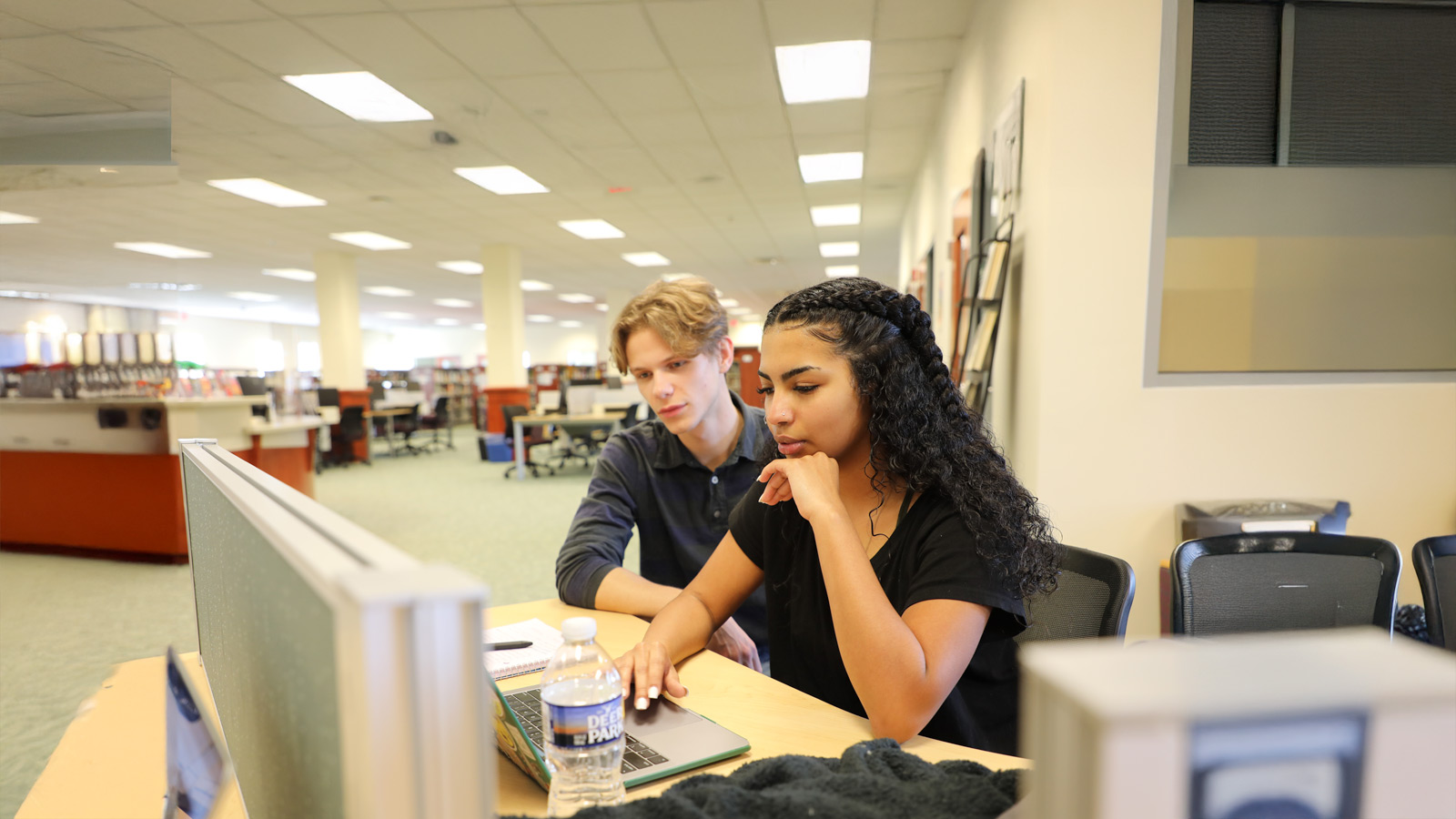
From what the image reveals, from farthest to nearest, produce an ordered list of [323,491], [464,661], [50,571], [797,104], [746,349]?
[746,349] → [323,491] → [797,104] → [50,571] → [464,661]

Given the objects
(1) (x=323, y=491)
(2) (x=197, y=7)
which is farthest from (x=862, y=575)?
(1) (x=323, y=491)

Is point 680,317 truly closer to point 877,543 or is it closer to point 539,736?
point 877,543

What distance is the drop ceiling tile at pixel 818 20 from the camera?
12.1 ft

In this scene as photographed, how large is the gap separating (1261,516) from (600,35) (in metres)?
3.67

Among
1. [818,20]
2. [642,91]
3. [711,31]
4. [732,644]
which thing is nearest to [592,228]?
[642,91]

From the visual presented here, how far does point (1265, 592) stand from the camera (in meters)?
1.63

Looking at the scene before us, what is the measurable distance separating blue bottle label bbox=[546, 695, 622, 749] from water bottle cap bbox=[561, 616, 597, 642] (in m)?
0.11

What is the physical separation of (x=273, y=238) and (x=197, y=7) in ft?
20.5

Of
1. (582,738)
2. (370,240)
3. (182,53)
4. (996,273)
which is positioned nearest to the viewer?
(582,738)

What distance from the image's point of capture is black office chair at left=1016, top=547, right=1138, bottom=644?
132cm

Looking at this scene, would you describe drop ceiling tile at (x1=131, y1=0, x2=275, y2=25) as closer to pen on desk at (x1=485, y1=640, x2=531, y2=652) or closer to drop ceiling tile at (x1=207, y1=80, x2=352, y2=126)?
drop ceiling tile at (x1=207, y1=80, x2=352, y2=126)

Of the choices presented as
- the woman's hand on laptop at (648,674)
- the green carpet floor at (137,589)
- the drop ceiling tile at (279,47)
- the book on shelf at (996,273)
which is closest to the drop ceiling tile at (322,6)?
the drop ceiling tile at (279,47)

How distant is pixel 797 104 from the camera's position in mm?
5016

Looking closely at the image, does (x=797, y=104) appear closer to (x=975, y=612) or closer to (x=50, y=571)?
(x=975, y=612)
